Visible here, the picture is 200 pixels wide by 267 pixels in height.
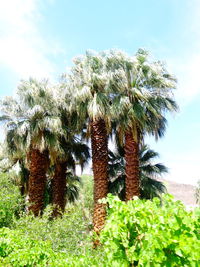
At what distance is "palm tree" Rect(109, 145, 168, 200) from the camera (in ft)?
50.0

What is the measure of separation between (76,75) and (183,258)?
1217cm

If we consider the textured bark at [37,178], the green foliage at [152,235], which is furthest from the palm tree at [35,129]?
the green foliage at [152,235]

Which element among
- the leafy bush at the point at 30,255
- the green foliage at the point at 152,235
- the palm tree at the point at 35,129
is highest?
the palm tree at the point at 35,129

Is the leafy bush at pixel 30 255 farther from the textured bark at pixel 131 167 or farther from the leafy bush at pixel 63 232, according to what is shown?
the textured bark at pixel 131 167

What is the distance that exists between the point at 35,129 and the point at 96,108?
309 cm

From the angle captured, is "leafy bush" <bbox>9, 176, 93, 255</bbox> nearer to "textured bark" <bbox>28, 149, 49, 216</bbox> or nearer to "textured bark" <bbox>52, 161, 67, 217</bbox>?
"textured bark" <bbox>28, 149, 49, 216</bbox>

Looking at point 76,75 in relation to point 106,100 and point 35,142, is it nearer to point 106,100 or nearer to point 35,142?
point 106,100

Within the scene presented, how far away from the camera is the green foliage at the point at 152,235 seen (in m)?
3.15

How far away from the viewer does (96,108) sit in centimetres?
1281

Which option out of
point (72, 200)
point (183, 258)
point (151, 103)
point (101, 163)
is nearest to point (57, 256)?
point (183, 258)

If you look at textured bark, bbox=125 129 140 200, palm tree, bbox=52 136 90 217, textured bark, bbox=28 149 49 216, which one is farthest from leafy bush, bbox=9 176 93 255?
palm tree, bbox=52 136 90 217

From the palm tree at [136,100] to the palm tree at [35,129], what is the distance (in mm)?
3129

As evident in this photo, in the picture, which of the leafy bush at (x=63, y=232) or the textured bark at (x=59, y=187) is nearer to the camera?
the leafy bush at (x=63, y=232)

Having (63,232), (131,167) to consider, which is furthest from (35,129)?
(63,232)
